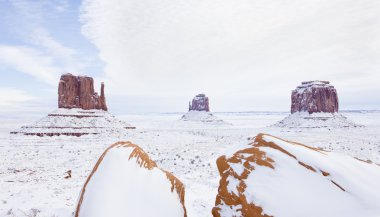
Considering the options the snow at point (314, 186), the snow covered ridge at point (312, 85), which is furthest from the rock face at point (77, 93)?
the snow covered ridge at point (312, 85)

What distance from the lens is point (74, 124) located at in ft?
167

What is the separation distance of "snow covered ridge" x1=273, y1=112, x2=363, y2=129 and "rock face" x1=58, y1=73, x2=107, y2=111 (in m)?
49.2

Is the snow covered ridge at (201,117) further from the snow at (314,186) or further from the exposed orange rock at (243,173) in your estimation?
the snow at (314,186)

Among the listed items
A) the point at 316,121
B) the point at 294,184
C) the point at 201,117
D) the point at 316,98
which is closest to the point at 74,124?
the point at 294,184

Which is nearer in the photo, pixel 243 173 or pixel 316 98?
pixel 243 173

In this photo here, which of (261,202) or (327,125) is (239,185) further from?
(327,125)

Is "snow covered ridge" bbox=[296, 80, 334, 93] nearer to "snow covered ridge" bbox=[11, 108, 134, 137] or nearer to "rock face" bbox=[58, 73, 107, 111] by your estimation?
"snow covered ridge" bbox=[11, 108, 134, 137]

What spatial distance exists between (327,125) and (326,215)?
76.8m

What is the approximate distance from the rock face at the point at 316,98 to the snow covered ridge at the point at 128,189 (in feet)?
279

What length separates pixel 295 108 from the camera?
8962cm

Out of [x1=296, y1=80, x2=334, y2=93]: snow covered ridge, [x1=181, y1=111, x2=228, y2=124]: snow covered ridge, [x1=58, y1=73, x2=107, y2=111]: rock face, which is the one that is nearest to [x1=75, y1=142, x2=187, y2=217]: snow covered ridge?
[x1=58, y1=73, x2=107, y2=111]: rock face

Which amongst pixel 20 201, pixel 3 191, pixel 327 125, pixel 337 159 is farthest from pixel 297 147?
pixel 327 125

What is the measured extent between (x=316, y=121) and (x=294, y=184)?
7771cm

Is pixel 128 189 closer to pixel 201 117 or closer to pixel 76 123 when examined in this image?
pixel 76 123
